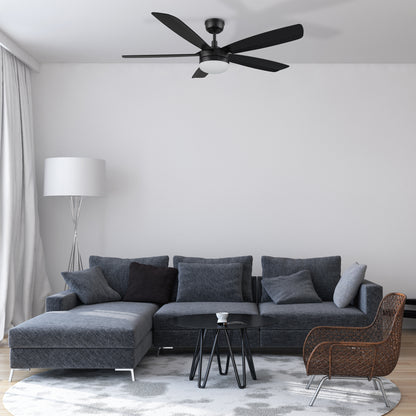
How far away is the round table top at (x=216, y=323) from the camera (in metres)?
3.90

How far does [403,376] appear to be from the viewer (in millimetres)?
4199

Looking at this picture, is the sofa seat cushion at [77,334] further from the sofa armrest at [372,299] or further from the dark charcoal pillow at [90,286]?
the sofa armrest at [372,299]

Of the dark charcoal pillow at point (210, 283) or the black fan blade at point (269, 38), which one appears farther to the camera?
the dark charcoal pillow at point (210, 283)

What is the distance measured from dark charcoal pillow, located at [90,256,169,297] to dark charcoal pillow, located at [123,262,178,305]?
0.31 feet

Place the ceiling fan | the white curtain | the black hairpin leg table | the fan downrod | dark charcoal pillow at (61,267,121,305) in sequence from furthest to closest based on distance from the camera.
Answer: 1. the white curtain
2. dark charcoal pillow at (61,267,121,305)
3. the fan downrod
4. the black hairpin leg table
5. the ceiling fan

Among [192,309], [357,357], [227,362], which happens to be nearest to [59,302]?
[192,309]

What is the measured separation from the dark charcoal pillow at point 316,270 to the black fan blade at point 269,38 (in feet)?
7.73

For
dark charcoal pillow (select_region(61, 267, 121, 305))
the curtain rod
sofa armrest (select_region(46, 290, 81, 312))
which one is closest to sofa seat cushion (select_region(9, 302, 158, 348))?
sofa armrest (select_region(46, 290, 81, 312))

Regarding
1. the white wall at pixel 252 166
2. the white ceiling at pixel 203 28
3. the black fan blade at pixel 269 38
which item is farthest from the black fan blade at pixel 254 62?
the white wall at pixel 252 166

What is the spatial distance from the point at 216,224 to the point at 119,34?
2.27 metres

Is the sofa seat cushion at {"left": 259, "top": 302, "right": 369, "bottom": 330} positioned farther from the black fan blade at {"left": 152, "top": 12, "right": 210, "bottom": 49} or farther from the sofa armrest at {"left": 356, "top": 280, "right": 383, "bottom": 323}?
the black fan blade at {"left": 152, "top": 12, "right": 210, "bottom": 49}

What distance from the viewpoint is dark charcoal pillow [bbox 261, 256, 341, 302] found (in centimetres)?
538

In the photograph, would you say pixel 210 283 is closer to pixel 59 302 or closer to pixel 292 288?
pixel 292 288

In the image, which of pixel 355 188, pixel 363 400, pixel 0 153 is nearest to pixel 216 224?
pixel 355 188
